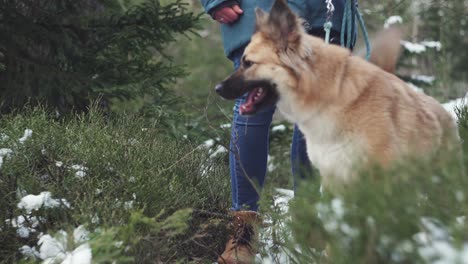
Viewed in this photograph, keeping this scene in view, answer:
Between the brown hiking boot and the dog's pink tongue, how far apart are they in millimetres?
562

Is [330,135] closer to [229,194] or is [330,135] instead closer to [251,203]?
[251,203]

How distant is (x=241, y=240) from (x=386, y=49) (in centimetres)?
144

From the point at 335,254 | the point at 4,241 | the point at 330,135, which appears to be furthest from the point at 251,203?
the point at 335,254

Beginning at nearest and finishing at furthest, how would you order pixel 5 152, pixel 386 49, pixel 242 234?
pixel 242 234 < pixel 5 152 < pixel 386 49

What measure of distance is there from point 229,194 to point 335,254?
198 cm

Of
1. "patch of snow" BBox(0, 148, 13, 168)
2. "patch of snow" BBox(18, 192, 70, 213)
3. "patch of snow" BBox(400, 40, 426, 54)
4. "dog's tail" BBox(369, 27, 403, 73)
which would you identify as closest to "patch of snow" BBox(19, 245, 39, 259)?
"patch of snow" BBox(18, 192, 70, 213)

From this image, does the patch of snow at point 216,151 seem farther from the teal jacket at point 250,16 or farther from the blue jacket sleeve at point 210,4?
the blue jacket sleeve at point 210,4

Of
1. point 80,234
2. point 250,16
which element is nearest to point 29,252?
point 80,234

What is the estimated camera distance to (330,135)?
115 inches

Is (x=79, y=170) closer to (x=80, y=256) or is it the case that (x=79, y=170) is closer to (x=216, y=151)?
(x=80, y=256)

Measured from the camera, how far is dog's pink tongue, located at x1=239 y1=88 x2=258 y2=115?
3133 millimetres

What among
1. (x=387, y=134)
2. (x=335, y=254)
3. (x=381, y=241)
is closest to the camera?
(x=381, y=241)

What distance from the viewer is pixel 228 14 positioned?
11.2 ft

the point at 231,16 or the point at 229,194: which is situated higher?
the point at 231,16
